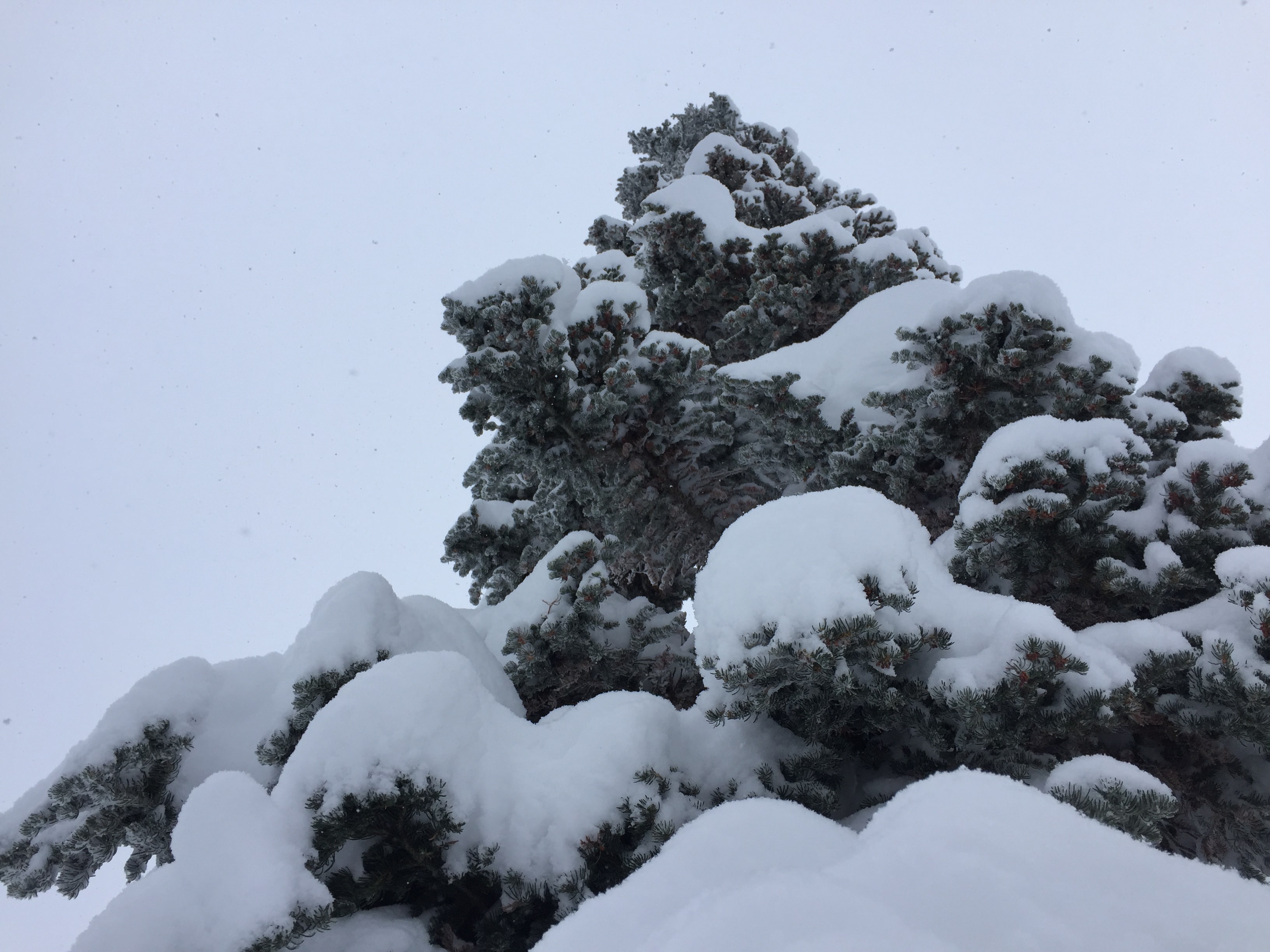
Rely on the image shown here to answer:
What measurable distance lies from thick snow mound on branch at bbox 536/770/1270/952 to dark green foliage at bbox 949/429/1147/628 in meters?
2.33

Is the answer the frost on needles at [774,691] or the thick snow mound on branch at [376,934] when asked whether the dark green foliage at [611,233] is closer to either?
the frost on needles at [774,691]

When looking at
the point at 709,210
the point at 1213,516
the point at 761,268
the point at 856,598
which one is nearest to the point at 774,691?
the point at 856,598

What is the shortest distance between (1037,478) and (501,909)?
3.75m

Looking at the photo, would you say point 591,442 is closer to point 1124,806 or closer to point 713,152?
point 1124,806

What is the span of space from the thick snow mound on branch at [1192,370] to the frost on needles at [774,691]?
0.09 feet

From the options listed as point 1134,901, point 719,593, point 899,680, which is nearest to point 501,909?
point 719,593

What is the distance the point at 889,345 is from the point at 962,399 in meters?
0.86

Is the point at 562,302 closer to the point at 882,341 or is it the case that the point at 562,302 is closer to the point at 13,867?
the point at 882,341

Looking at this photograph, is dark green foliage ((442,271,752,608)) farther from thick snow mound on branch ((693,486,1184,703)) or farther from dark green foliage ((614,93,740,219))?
dark green foliage ((614,93,740,219))

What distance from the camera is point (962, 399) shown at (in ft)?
16.1

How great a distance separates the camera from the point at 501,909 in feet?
9.46

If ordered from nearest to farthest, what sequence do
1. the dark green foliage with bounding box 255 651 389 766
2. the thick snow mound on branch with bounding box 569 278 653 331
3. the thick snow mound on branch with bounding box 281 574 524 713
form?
the dark green foliage with bounding box 255 651 389 766
the thick snow mound on branch with bounding box 281 574 524 713
the thick snow mound on branch with bounding box 569 278 653 331

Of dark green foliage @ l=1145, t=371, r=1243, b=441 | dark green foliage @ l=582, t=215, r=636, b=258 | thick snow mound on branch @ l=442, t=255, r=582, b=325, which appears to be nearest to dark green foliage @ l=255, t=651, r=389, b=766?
thick snow mound on branch @ l=442, t=255, r=582, b=325

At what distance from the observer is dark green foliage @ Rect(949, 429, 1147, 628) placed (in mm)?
3518
